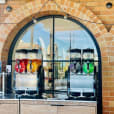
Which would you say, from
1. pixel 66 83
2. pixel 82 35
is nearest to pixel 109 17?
pixel 82 35

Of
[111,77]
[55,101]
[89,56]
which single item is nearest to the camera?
[55,101]

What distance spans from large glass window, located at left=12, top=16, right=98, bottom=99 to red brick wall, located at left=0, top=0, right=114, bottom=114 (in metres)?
0.24

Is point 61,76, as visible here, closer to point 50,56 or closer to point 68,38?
point 50,56

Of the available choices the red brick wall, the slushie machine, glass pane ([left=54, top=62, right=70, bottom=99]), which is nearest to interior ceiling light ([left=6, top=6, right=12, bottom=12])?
the red brick wall

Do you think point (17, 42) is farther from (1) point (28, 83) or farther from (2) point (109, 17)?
(2) point (109, 17)

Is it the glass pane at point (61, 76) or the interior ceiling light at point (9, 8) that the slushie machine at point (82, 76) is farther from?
the interior ceiling light at point (9, 8)

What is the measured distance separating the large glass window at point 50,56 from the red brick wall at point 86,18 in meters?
0.24

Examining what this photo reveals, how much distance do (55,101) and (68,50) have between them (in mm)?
1344

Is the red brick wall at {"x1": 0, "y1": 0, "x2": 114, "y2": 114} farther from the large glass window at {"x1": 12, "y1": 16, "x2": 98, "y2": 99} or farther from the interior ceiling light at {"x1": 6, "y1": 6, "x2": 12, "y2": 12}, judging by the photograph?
the large glass window at {"x1": 12, "y1": 16, "x2": 98, "y2": 99}

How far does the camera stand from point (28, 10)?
487cm

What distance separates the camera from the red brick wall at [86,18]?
15.1 ft

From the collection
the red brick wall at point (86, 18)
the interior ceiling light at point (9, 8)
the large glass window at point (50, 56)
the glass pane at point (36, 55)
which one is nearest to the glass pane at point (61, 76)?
the large glass window at point (50, 56)

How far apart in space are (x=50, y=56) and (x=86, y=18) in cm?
115

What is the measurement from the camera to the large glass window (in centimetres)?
473
